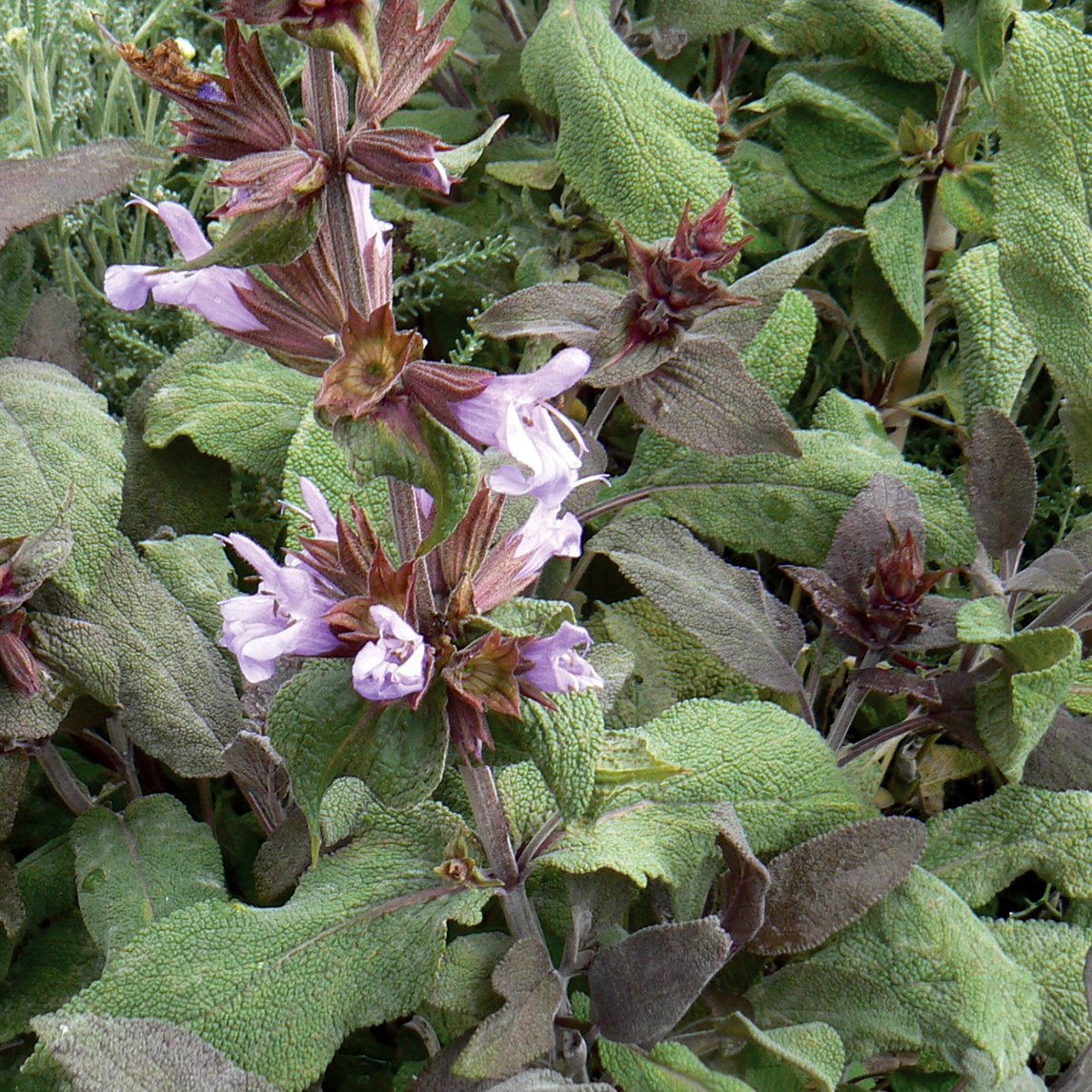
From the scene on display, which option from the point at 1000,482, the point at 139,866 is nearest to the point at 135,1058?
the point at 139,866

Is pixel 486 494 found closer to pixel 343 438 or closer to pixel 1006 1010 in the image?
pixel 343 438

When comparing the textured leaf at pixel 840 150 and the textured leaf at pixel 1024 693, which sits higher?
the textured leaf at pixel 840 150

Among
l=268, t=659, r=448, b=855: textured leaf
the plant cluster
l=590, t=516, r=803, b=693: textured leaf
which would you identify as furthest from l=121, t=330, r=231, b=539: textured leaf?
l=268, t=659, r=448, b=855: textured leaf

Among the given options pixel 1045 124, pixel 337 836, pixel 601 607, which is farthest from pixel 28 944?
pixel 1045 124

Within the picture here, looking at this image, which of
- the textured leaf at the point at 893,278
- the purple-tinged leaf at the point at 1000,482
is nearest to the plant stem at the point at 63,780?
the purple-tinged leaf at the point at 1000,482

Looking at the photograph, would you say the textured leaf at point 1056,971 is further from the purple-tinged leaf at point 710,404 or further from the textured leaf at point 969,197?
the textured leaf at point 969,197

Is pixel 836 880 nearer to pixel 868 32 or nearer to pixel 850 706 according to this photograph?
pixel 850 706

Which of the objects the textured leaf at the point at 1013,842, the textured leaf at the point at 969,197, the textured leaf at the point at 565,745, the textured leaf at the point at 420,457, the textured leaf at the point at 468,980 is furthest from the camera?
the textured leaf at the point at 969,197
